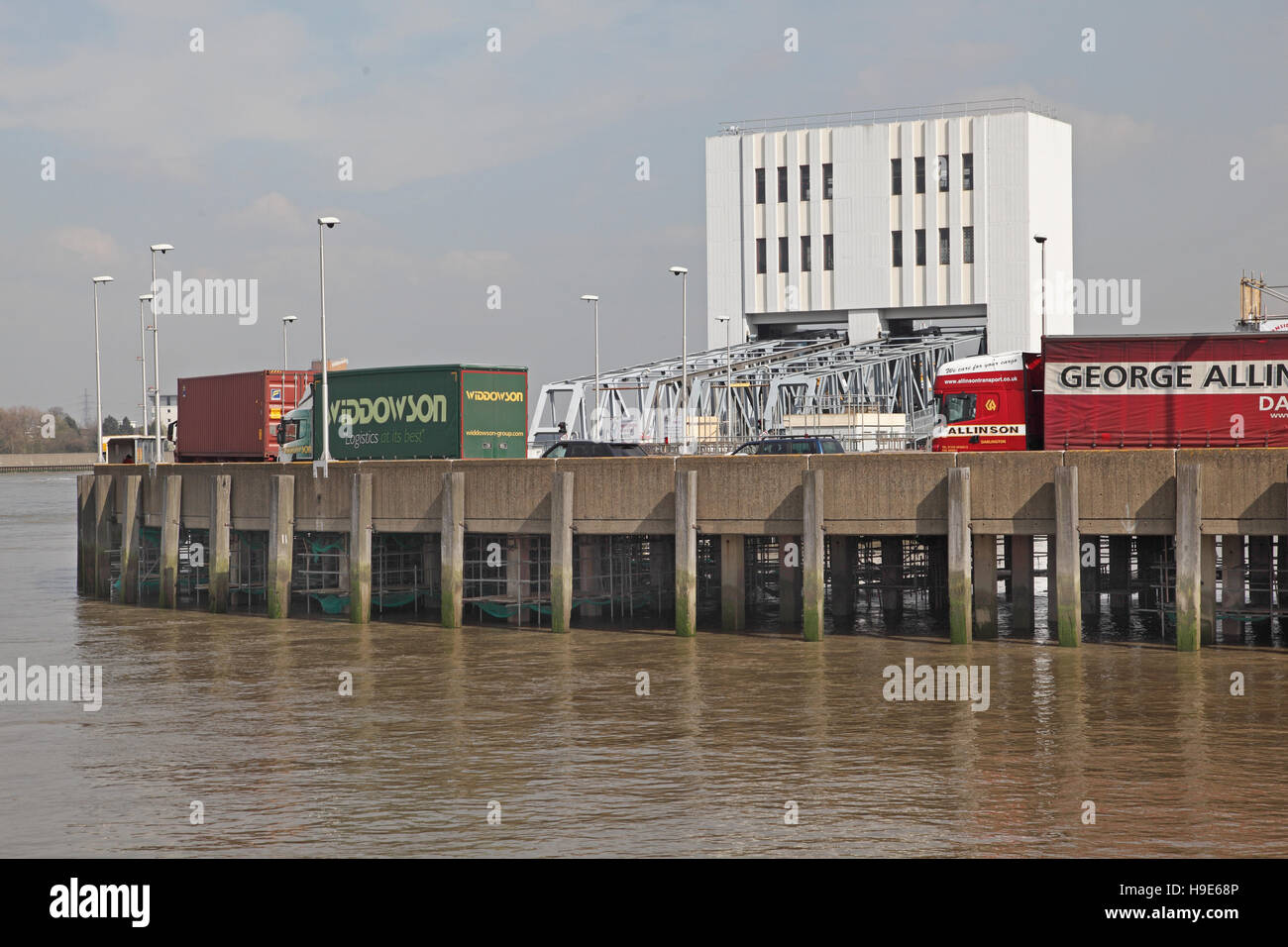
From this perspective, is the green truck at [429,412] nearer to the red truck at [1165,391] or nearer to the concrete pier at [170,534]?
the concrete pier at [170,534]

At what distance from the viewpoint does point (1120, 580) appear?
39250 millimetres

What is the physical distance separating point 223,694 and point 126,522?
19472 mm

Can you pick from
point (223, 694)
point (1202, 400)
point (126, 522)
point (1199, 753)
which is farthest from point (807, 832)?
point (126, 522)

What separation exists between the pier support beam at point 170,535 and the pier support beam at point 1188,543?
96.5 feet

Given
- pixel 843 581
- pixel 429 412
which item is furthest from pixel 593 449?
pixel 843 581

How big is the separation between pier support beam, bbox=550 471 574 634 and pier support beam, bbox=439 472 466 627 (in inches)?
103

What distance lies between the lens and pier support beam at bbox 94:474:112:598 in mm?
49312

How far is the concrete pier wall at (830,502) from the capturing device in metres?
30.9

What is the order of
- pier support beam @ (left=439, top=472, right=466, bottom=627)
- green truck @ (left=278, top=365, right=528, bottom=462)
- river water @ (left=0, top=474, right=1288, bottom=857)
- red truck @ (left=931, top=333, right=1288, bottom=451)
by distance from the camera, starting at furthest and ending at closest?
green truck @ (left=278, top=365, right=528, bottom=462) → pier support beam @ (left=439, top=472, right=466, bottom=627) → red truck @ (left=931, top=333, right=1288, bottom=451) → river water @ (left=0, top=474, right=1288, bottom=857)

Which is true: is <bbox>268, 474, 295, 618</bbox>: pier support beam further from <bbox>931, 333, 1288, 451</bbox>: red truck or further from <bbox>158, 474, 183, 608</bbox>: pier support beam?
<bbox>931, 333, 1288, 451</bbox>: red truck

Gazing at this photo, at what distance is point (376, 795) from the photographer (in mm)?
20828

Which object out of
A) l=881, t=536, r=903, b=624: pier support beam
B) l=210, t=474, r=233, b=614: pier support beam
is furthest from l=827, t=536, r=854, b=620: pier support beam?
l=210, t=474, r=233, b=614: pier support beam

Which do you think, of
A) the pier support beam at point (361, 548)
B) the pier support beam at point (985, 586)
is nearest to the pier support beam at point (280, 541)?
the pier support beam at point (361, 548)

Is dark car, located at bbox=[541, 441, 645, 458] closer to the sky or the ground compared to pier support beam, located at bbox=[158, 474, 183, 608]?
closer to the sky
